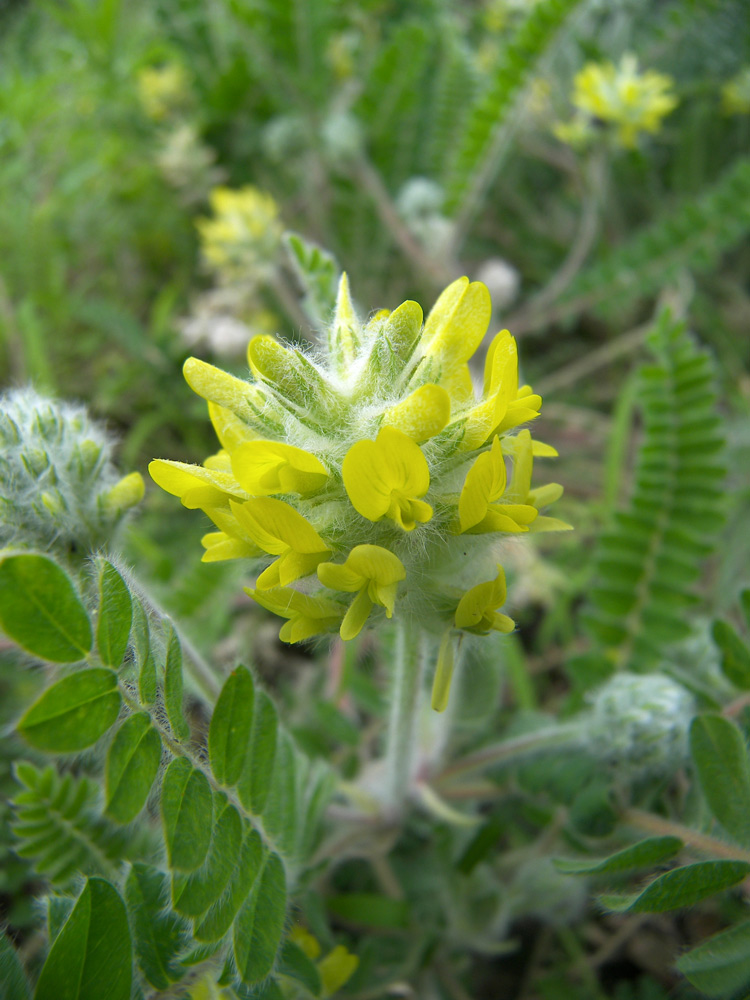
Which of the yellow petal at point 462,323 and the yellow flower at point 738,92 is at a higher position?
the yellow flower at point 738,92

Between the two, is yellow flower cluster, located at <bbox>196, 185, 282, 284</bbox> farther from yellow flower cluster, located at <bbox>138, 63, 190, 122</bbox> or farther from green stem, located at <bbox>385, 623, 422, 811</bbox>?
green stem, located at <bbox>385, 623, 422, 811</bbox>

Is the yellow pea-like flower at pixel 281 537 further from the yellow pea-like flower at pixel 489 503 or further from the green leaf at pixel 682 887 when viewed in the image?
the green leaf at pixel 682 887

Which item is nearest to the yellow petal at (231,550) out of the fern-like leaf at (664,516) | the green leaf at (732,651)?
the green leaf at (732,651)

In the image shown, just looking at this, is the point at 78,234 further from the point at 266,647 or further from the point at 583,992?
the point at 583,992

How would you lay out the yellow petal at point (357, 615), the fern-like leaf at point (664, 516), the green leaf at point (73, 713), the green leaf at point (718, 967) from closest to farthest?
1. the green leaf at point (73, 713)
2. the yellow petal at point (357, 615)
3. the green leaf at point (718, 967)
4. the fern-like leaf at point (664, 516)

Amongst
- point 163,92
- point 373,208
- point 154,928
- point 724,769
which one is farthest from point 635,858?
point 163,92

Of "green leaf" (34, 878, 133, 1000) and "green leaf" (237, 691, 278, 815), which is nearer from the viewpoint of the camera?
"green leaf" (34, 878, 133, 1000)

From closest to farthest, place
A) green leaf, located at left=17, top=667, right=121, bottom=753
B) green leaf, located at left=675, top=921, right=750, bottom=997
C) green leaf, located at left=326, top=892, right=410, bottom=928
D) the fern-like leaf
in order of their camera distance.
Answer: green leaf, located at left=17, top=667, right=121, bottom=753 → green leaf, located at left=675, top=921, right=750, bottom=997 → green leaf, located at left=326, top=892, right=410, bottom=928 → the fern-like leaf

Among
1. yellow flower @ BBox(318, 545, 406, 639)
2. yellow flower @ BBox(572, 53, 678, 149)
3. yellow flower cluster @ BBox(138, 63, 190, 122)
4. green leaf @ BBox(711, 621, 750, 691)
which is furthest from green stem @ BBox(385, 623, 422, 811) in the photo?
yellow flower cluster @ BBox(138, 63, 190, 122)
